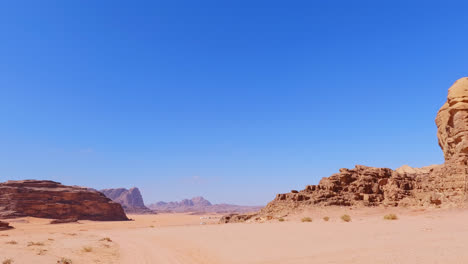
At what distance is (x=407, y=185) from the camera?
3491 centimetres

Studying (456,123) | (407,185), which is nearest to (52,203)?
(407,185)

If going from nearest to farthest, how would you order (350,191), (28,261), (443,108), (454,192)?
1. (28,261)
2. (454,192)
3. (443,108)
4. (350,191)

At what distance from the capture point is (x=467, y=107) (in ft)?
92.0

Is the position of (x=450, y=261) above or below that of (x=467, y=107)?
below

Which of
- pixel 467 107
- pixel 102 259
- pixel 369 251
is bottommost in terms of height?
pixel 102 259

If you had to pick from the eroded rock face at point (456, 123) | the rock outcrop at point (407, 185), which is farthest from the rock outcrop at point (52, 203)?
the eroded rock face at point (456, 123)

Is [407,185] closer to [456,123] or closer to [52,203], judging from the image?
[456,123]

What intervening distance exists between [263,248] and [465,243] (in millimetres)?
6446

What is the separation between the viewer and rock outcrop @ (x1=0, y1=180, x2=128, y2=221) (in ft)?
186

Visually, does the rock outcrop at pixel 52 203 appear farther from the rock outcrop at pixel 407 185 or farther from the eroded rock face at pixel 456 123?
the eroded rock face at pixel 456 123

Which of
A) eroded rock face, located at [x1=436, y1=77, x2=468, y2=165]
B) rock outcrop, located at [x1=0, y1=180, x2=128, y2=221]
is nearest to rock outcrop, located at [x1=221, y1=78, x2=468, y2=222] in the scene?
eroded rock face, located at [x1=436, y1=77, x2=468, y2=165]

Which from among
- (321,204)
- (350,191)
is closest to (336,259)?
(321,204)

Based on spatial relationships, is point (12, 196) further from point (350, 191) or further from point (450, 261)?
point (450, 261)

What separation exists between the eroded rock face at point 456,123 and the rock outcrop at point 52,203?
61.4m
